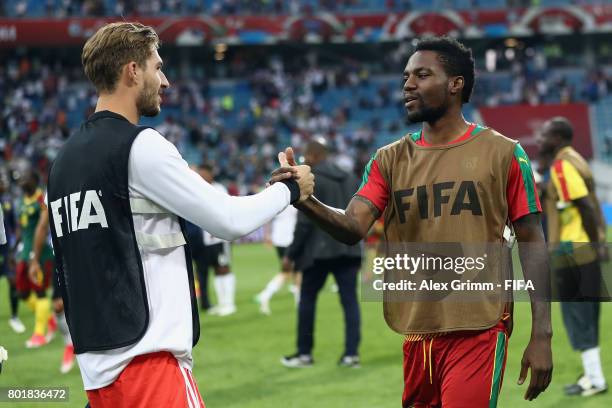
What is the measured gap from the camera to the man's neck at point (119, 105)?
3412 mm

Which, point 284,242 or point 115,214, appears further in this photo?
point 284,242

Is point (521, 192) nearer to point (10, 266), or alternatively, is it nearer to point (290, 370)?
point (290, 370)

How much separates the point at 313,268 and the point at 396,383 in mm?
1673

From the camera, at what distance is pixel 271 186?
359cm

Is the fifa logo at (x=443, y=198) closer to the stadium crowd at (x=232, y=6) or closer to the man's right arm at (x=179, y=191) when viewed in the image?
the man's right arm at (x=179, y=191)

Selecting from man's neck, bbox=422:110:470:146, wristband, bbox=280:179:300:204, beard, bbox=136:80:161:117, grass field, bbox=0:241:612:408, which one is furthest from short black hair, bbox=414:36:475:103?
grass field, bbox=0:241:612:408

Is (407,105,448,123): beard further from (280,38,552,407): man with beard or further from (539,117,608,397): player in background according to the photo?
(539,117,608,397): player in background

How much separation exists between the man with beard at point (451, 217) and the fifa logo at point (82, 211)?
94cm

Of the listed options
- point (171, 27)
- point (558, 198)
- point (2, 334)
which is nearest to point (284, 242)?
point (2, 334)

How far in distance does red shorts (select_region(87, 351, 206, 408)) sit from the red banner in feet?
118

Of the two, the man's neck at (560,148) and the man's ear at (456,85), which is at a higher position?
the man's ear at (456,85)

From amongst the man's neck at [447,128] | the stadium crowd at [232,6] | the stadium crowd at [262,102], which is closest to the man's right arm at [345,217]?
the man's neck at [447,128]

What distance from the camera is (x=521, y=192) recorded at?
162 inches

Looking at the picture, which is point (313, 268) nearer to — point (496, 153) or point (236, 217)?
point (496, 153)
